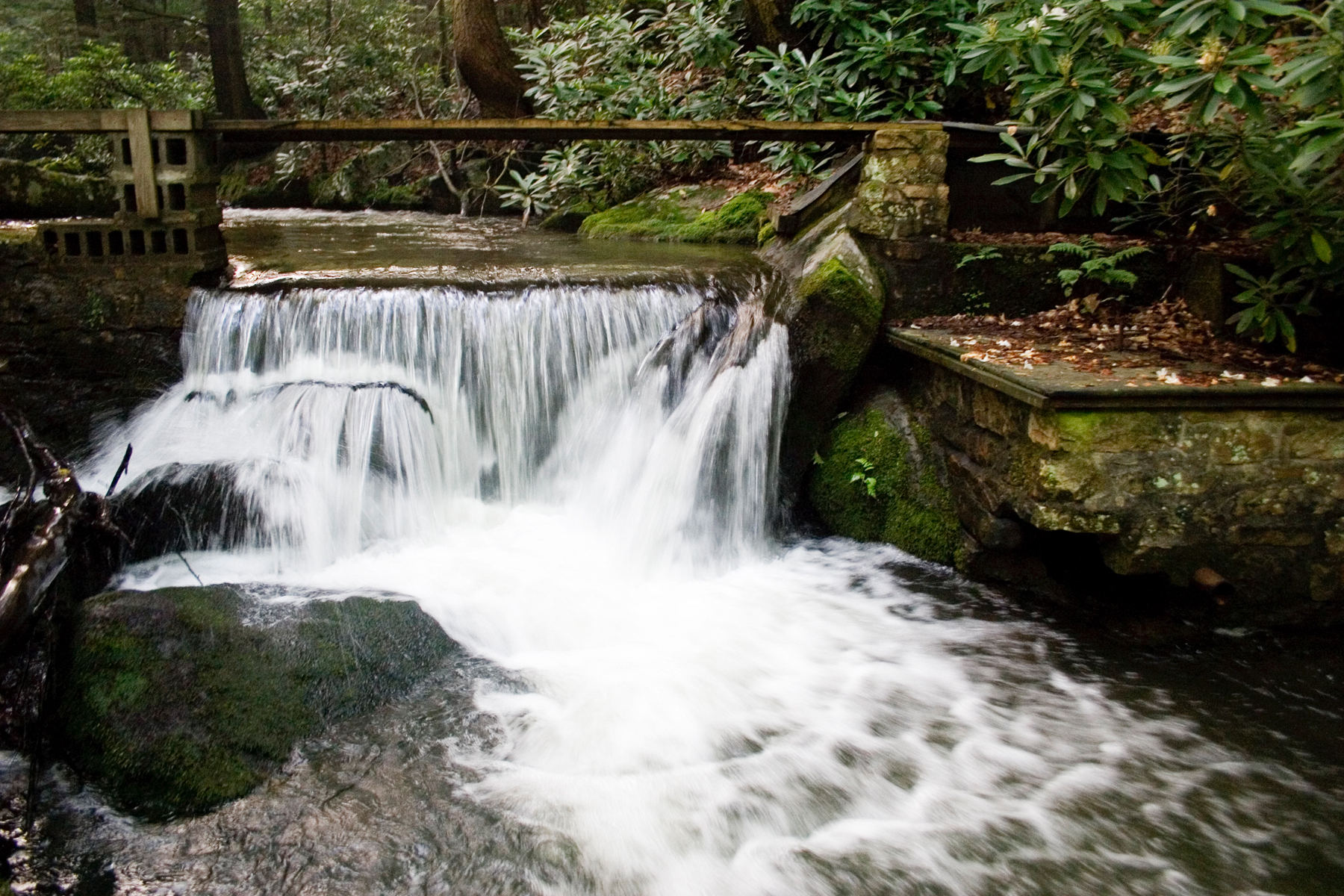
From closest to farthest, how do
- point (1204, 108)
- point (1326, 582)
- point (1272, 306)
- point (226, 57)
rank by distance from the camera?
point (1204, 108) < point (1326, 582) < point (1272, 306) < point (226, 57)

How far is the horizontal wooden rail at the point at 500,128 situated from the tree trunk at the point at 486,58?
6090 mm

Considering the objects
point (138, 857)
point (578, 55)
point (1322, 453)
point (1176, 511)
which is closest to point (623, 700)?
point (138, 857)

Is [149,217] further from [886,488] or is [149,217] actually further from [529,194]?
[529,194]

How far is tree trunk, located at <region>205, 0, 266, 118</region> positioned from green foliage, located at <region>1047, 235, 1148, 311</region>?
13.6 m

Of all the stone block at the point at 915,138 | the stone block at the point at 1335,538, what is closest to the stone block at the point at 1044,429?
the stone block at the point at 1335,538

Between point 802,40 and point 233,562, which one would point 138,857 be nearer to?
point 233,562

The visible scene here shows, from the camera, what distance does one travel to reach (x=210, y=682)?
12.2 feet

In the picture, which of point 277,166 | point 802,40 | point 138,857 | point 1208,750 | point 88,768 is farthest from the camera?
point 277,166

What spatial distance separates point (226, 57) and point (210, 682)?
1360 cm

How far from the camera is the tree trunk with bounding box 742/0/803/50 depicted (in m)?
9.25

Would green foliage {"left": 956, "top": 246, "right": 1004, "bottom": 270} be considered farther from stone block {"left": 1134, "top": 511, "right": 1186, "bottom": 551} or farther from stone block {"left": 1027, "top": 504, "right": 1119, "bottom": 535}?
stone block {"left": 1134, "top": 511, "right": 1186, "bottom": 551}

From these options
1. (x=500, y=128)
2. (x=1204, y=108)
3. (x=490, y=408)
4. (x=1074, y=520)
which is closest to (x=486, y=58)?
(x=500, y=128)

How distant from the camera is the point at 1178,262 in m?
5.48

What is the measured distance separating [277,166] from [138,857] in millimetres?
14429
